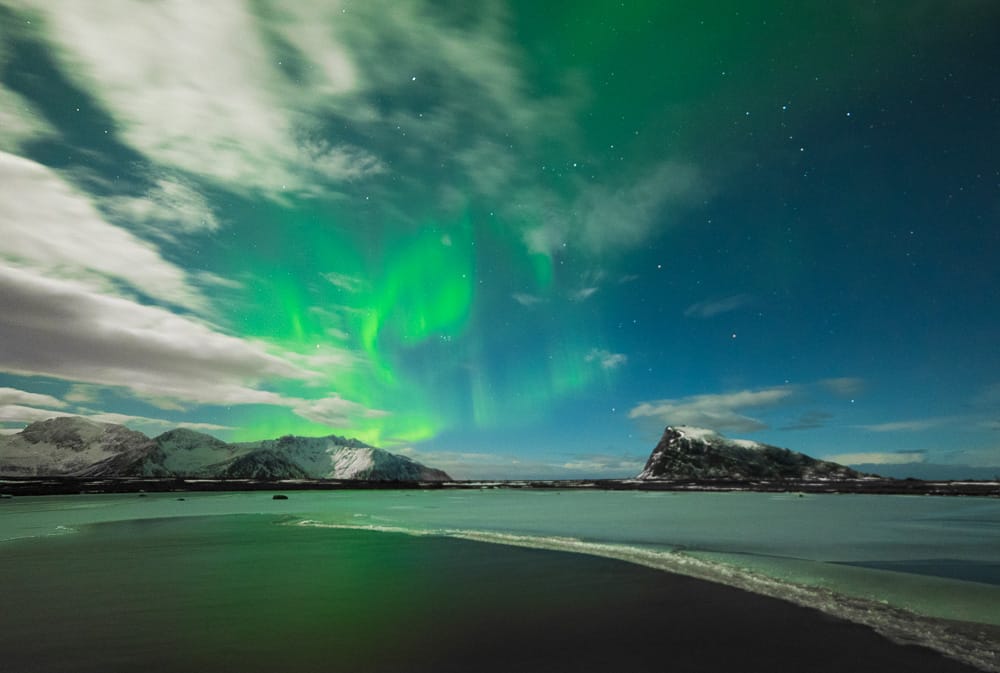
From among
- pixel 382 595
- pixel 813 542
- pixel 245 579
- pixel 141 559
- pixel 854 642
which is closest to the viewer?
pixel 854 642

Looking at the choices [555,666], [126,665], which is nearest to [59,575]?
[126,665]

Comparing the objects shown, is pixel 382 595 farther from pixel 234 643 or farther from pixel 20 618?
pixel 20 618

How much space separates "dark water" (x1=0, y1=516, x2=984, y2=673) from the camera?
9773mm

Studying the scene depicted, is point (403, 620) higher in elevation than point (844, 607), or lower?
lower

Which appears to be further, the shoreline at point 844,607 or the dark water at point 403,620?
the shoreline at point 844,607

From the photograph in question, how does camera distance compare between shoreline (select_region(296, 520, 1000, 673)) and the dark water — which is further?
shoreline (select_region(296, 520, 1000, 673))

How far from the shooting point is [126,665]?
9.60 metres

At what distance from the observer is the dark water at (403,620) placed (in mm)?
9773

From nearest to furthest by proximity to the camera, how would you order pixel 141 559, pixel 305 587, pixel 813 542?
pixel 305 587 → pixel 141 559 → pixel 813 542

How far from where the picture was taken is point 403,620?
12672 mm

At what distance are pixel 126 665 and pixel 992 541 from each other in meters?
44.8

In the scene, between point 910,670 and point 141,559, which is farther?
point 141,559

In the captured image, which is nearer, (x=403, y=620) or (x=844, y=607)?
(x=403, y=620)

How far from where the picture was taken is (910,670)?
9.23m
